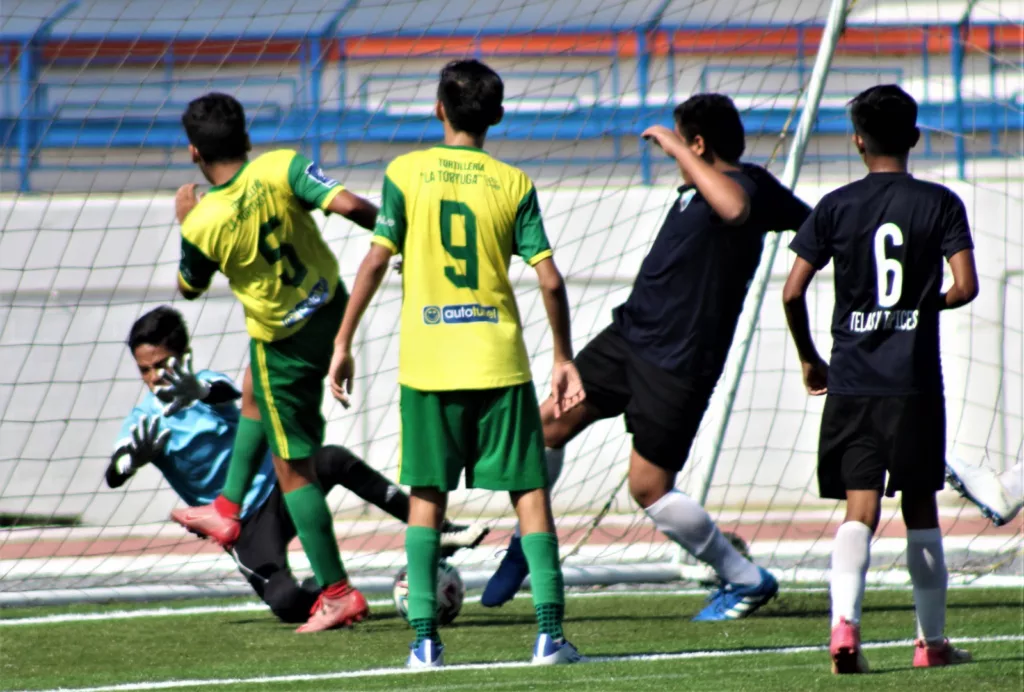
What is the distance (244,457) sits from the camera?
524 cm

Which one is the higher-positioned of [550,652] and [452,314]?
[452,314]

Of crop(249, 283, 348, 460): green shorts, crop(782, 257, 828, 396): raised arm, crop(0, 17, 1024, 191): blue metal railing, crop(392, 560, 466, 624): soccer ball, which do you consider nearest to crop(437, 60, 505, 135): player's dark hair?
crop(782, 257, 828, 396): raised arm

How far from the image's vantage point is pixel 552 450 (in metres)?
5.23

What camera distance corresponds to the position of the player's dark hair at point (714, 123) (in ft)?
15.9

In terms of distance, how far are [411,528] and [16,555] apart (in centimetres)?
367

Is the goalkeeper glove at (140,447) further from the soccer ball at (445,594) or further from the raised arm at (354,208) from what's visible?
the raised arm at (354,208)

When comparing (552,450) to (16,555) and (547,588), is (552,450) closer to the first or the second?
(547,588)

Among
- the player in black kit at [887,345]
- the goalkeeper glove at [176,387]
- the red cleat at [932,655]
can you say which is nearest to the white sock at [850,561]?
Answer: the player in black kit at [887,345]

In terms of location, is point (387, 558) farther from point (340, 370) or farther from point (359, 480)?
point (340, 370)

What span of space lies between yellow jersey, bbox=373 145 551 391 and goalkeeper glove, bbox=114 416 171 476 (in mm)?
1608

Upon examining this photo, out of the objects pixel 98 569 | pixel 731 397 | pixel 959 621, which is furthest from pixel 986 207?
pixel 98 569

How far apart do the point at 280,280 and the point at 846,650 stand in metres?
2.15

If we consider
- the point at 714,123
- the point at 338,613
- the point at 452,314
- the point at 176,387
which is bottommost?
the point at 338,613

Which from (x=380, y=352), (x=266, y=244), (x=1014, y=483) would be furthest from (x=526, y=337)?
(x=1014, y=483)
